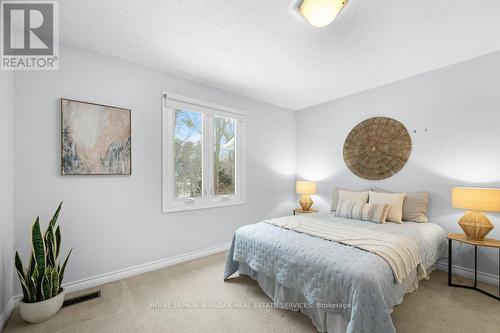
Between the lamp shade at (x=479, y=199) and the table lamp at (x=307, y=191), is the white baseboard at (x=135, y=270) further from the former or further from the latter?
the lamp shade at (x=479, y=199)

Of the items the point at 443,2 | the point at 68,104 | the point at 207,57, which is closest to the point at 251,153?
the point at 207,57

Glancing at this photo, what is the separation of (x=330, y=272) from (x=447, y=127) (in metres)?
2.54

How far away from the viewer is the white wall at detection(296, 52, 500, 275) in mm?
2416

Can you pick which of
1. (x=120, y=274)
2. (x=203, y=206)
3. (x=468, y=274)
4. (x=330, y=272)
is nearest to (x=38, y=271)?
(x=120, y=274)

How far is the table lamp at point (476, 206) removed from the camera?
2068mm

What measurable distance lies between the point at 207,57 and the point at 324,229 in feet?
7.49

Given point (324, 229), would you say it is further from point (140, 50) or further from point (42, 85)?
point (42, 85)

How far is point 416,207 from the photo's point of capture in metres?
2.74

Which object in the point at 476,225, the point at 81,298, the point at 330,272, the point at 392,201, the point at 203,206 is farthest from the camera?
the point at 203,206

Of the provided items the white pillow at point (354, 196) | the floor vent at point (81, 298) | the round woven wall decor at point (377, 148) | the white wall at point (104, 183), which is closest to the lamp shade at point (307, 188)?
the white pillow at point (354, 196)

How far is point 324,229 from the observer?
7.45 feet

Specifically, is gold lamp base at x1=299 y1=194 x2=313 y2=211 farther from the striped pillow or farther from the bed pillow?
the striped pillow

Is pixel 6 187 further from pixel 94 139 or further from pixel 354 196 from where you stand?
pixel 354 196

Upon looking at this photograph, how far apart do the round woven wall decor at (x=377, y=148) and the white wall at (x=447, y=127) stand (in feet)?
0.29
